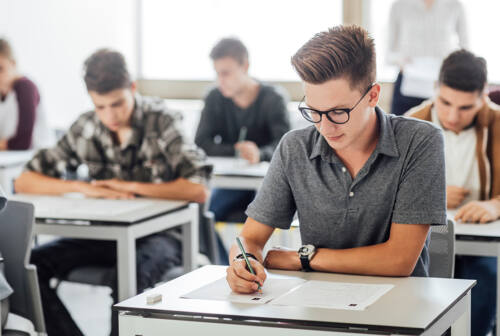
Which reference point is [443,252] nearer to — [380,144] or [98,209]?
[380,144]

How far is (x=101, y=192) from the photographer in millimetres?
3145

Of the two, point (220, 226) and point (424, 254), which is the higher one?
point (424, 254)

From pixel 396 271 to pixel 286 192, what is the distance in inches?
14.8

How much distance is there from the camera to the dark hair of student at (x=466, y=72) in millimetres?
2898

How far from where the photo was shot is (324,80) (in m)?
1.85

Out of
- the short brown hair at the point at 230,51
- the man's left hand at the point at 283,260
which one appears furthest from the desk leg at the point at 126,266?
the short brown hair at the point at 230,51

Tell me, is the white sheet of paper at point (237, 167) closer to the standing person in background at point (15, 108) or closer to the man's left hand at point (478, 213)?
the man's left hand at point (478, 213)

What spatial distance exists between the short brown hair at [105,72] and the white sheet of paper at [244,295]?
1429 millimetres

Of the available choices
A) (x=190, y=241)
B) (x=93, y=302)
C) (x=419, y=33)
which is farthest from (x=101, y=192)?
(x=419, y=33)

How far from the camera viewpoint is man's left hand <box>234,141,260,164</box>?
4086 mm

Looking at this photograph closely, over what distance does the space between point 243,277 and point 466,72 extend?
1534 millimetres

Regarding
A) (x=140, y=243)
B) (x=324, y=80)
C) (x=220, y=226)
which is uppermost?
(x=324, y=80)

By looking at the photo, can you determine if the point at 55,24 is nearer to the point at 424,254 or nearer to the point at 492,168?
the point at 492,168

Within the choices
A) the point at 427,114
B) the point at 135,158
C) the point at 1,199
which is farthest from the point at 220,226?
the point at 1,199
